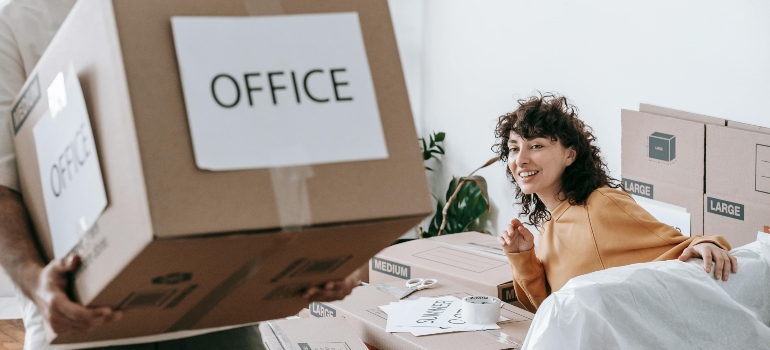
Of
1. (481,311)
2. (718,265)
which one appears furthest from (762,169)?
(481,311)

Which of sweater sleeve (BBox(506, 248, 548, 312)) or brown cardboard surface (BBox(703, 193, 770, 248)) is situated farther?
sweater sleeve (BBox(506, 248, 548, 312))

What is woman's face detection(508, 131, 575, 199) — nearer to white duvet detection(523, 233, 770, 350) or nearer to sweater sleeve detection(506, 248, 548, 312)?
sweater sleeve detection(506, 248, 548, 312)

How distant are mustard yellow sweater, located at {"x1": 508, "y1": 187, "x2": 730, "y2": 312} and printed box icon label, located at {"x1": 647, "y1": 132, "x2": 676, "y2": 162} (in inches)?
8.2

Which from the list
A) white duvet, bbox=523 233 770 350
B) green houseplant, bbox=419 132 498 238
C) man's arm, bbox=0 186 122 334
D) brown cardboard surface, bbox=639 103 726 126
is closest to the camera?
man's arm, bbox=0 186 122 334

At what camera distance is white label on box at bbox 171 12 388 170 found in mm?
673

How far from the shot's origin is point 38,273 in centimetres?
80

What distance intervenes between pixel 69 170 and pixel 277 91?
0.73ft

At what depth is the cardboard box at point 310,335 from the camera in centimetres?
150

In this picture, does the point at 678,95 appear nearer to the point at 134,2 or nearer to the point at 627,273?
the point at 627,273

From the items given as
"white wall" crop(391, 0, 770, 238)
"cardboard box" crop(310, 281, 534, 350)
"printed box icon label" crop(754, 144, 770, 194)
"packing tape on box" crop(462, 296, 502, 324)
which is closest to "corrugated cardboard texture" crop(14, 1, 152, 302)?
"cardboard box" crop(310, 281, 534, 350)

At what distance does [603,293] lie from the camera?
1237mm

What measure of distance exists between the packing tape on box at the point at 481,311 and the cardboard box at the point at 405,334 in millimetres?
33

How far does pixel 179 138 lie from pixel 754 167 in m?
1.52

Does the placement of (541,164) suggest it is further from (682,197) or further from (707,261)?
(707,261)
